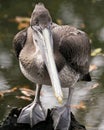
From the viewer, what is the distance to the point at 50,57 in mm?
5316

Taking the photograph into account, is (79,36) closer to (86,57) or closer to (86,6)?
(86,57)

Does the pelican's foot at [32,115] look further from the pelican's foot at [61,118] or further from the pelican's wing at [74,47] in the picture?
the pelican's wing at [74,47]

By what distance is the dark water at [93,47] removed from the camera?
719 centimetres

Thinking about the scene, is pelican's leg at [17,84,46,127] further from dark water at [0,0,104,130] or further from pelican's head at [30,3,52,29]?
pelican's head at [30,3,52,29]

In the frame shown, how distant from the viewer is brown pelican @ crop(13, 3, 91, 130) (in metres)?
5.45

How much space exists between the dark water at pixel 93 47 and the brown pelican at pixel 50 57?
0.76m

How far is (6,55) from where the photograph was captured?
8.91 m

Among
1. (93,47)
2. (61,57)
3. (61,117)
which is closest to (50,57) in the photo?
(61,57)

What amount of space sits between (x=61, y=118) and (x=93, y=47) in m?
3.26

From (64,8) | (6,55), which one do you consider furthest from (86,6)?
(6,55)

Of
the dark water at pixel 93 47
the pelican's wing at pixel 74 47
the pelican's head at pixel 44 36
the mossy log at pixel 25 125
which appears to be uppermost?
the pelican's head at pixel 44 36

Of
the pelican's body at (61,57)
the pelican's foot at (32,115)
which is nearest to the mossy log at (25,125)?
the pelican's foot at (32,115)

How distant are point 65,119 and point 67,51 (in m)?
0.73

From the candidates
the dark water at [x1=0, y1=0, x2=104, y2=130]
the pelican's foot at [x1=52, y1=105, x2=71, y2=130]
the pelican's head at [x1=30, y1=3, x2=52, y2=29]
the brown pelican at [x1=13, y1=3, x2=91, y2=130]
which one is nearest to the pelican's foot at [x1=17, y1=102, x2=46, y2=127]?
the brown pelican at [x1=13, y1=3, x2=91, y2=130]
